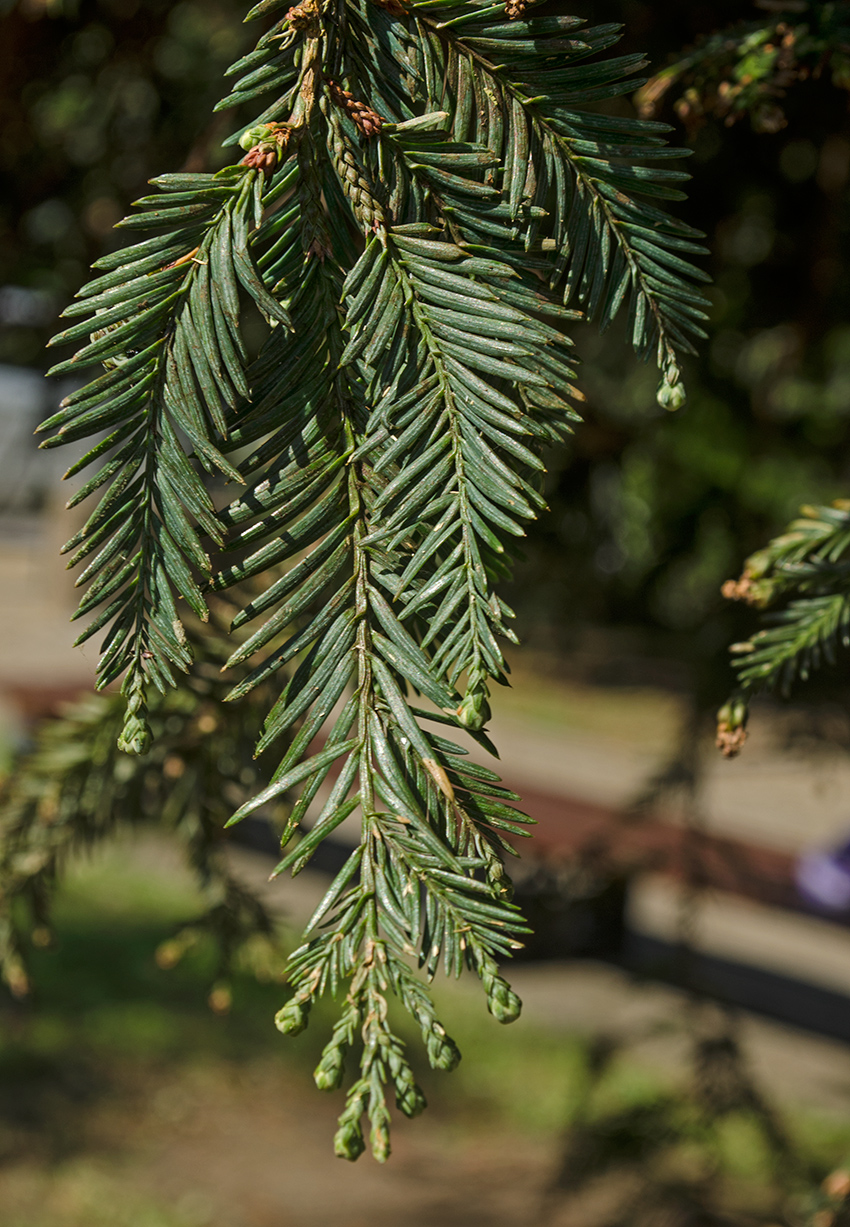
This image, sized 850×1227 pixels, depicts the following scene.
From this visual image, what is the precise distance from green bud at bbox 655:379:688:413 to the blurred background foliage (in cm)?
104

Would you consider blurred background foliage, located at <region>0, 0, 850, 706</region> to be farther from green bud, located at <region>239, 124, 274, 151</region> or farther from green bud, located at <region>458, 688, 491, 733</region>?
green bud, located at <region>458, 688, 491, 733</region>

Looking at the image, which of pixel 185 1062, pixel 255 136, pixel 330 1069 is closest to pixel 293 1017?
pixel 330 1069

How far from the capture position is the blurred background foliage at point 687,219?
69.2 inches

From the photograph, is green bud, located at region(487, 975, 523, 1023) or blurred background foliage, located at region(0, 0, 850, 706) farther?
blurred background foliage, located at region(0, 0, 850, 706)

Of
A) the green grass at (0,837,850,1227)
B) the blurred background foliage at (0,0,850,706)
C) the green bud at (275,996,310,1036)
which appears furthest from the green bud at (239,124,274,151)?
the green grass at (0,837,850,1227)

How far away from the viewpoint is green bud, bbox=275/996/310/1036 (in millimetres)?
464

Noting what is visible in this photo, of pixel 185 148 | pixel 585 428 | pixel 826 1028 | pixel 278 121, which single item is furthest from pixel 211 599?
pixel 826 1028

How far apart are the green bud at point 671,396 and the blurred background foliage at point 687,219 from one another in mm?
1041

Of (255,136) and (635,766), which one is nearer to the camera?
(255,136)

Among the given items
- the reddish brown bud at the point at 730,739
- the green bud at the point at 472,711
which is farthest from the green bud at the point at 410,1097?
the reddish brown bud at the point at 730,739

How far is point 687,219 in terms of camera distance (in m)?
1.82

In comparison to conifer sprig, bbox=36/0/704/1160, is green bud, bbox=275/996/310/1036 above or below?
below

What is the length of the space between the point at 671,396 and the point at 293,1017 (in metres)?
0.33

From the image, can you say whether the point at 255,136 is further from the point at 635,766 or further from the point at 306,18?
the point at 635,766
